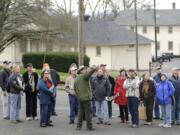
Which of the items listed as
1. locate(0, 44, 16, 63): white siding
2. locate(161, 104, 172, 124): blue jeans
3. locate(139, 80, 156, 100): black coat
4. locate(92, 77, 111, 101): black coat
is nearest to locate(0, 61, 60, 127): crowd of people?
locate(92, 77, 111, 101): black coat

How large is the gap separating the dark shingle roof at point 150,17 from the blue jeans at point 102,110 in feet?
255

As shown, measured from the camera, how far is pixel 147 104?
56.5ft

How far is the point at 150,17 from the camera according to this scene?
97.1m

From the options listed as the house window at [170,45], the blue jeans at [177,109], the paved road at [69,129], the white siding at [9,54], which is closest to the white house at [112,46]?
the white siding at [9,54]

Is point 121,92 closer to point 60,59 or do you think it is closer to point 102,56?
point 60,59

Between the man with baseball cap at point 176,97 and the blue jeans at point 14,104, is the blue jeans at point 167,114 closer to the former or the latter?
the man with baseball cap at point 176,97

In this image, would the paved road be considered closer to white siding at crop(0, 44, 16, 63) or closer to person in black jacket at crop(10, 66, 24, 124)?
person in black jacket at crop(10, 66, 24, 124)

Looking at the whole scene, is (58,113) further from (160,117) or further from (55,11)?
(55,11)

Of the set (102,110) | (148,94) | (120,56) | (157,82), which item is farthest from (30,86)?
(120,56)

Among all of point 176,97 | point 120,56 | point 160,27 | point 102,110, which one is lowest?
point 102,110

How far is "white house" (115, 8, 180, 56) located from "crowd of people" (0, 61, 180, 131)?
77.4 metres

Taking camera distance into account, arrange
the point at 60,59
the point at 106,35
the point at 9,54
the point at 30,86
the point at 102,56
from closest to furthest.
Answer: the point at 30,86 → the point at 60,59 → the point at 9,54 → the point at 102,56 → the point at 106,35

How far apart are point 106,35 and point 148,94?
47.5 m

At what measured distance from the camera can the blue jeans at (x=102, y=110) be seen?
1719 cm
